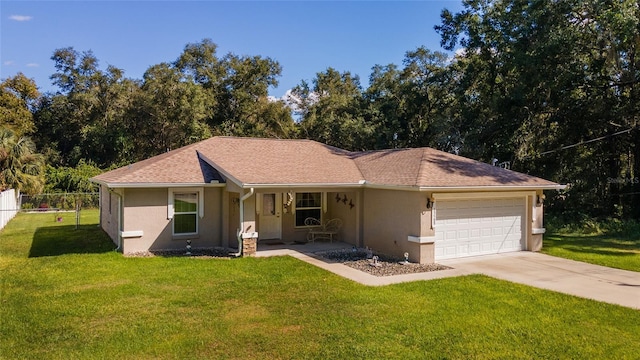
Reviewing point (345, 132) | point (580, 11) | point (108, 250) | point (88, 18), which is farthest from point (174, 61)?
point (580, 11)

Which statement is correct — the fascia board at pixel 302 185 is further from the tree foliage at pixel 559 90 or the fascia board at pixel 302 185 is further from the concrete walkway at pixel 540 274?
the tree foliage at pixel 559 90

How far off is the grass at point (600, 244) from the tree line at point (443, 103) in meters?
3.01

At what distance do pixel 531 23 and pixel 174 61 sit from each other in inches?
1009

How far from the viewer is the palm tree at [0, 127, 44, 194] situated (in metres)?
23.2

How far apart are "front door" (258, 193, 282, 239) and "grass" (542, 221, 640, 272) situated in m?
8.79

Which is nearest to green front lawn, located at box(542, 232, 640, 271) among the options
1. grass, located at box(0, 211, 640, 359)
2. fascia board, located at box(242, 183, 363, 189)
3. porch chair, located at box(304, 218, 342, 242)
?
grass, located at box(0, 211, 640, 359)

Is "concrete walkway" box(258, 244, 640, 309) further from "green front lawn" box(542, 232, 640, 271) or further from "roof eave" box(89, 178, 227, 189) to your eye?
"roof eave" box(89, 178, 227, 189)

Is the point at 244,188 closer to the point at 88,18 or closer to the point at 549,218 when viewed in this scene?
the point at 88,18

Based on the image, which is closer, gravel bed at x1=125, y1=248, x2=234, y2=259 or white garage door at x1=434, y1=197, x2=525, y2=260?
white garage door at x1=434, y1=197, x2=525, y2=260

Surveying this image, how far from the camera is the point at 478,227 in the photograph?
43.1ft

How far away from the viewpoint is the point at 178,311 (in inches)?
301

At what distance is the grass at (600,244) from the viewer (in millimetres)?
12836

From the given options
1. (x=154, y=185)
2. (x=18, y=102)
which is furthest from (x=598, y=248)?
(x=18, y=102)

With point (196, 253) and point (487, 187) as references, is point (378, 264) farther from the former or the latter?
point (196, 253)
